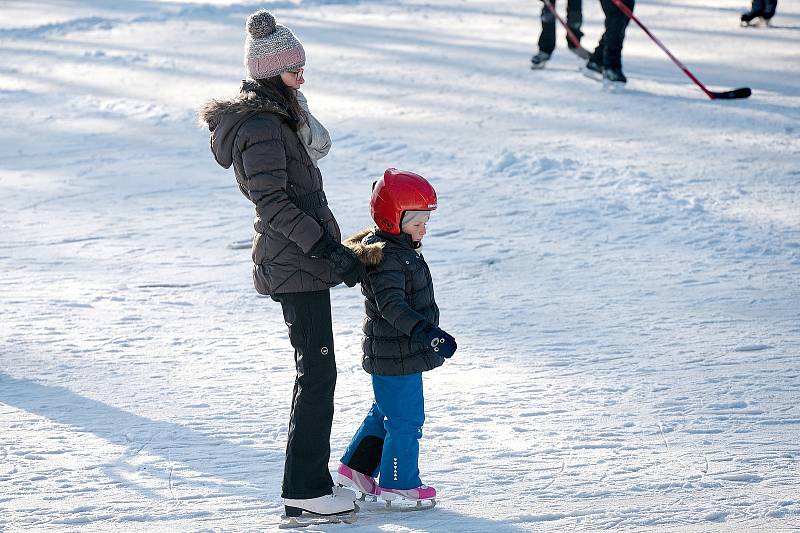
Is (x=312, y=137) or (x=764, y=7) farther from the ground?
(x=764, y=7)

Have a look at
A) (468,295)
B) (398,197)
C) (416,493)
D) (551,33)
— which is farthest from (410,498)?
(551,33)

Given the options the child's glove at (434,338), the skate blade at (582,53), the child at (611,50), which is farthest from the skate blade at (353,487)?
the skate blade at (582,53)

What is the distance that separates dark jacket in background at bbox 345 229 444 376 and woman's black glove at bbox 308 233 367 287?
88 millimetres

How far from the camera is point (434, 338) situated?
3.25 metres

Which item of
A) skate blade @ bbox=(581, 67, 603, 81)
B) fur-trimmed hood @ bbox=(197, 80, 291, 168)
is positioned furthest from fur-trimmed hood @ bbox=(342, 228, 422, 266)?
skate blade @ bbox=(581, 67, 603, 81)

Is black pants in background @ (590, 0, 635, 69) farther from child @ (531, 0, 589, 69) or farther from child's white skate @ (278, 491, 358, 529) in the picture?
child's white skate @ (278, 491, 358, 529)

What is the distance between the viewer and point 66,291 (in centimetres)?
593

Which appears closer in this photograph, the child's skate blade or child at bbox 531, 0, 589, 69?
the child's skate blade

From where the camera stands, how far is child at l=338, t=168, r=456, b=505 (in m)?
3.39

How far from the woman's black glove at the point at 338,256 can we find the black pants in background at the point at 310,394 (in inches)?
5.5

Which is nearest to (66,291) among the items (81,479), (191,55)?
(81,479)

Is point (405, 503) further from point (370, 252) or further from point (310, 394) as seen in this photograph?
point (370, 252)

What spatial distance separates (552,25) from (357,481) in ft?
25.7

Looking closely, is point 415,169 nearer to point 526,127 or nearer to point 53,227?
point 526,127
